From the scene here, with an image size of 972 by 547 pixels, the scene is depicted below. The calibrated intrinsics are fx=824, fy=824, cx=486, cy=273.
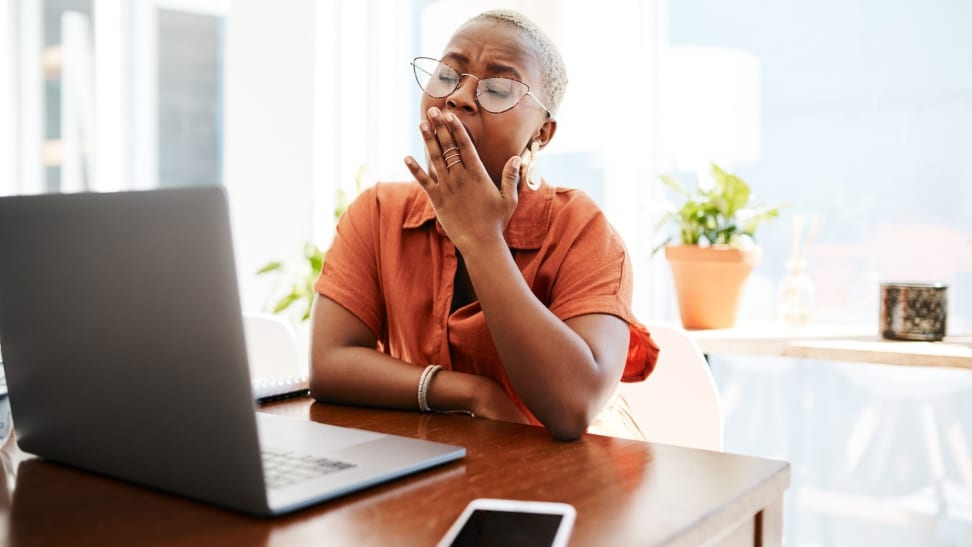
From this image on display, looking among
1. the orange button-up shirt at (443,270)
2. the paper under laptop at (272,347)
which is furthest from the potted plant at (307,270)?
the orange button-up shirt at (443,270)

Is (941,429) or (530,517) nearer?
(530,517)

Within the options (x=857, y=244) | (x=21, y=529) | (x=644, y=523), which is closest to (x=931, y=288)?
(x=857, y=244)

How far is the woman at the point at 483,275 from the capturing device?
109 cm

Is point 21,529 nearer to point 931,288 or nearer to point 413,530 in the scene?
point 413,530

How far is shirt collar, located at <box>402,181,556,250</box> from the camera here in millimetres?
1330

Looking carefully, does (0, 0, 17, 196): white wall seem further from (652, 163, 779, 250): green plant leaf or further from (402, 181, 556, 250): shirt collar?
(402, 181, 556, 250): shirt collar

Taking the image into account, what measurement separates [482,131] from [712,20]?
5.34 feet

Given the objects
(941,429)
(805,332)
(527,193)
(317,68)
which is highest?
(317,68)

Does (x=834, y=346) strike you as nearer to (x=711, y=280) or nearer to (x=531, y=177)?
(x=711, y=280)

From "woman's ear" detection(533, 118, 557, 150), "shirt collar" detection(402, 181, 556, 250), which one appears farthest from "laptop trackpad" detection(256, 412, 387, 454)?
"woman's ear" detection(533, 118, 557, 150)

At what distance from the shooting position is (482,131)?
1.31 m

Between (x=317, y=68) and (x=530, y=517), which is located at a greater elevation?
(x=317, y=68)

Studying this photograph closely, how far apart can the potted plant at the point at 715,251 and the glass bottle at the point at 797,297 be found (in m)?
0.15

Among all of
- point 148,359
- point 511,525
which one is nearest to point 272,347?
point 148,359
